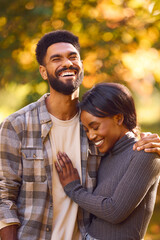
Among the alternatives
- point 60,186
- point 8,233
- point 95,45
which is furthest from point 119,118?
point 95,45

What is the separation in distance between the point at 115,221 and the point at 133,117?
0.64 metres

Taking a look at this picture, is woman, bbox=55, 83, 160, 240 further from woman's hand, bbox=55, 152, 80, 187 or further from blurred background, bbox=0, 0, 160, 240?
blurred background, bbox=0, 0, 160, 240

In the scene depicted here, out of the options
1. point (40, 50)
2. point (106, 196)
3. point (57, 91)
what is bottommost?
point (106, 196)

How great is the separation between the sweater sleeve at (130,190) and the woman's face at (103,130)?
0.25 m

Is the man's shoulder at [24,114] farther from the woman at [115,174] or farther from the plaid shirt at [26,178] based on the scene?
the woman at [115,174]

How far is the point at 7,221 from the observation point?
214cm

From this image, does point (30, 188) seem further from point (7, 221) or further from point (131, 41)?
point (131, 41)

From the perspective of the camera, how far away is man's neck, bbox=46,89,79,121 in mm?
2451

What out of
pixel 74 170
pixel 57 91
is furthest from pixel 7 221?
pixel 57 91

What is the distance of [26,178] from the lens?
7.32 feet

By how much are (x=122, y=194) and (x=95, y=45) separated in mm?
1674

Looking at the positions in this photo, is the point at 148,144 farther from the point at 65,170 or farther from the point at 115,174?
the point at 65,170

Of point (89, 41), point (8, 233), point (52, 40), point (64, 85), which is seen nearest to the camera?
point (8, 233)

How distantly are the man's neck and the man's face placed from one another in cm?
5
